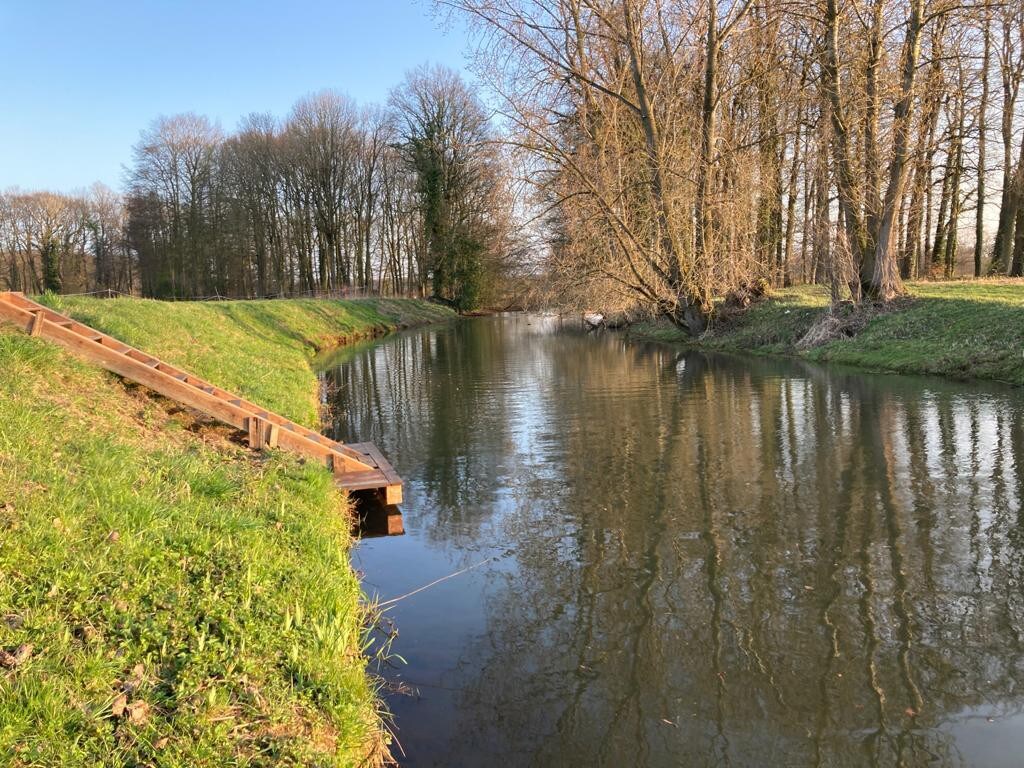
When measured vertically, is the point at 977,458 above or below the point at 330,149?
below

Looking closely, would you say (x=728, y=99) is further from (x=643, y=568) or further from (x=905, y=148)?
(x=643, y=568)

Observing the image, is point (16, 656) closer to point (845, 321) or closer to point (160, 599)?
point (160, 599)

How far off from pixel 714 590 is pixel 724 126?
19.6 metres

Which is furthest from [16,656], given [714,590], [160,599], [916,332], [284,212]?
[284,212]

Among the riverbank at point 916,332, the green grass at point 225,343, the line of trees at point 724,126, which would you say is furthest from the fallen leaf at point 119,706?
the line of trees at point 724,126

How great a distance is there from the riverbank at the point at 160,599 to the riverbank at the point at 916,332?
13389mm

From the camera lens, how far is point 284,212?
2044 inches

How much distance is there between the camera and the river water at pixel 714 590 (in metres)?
3.63

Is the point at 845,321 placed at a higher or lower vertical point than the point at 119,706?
higher

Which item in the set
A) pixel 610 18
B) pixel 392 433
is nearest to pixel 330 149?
pixel 610 18

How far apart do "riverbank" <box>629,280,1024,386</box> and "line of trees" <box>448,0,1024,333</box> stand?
1498 mm

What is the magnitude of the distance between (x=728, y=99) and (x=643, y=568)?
65.1 feet

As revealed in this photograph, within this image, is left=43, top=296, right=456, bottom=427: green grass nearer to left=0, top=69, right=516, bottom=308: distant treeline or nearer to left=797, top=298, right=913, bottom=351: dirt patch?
left=797, top=298, right=913, bottom=351: dirt patch

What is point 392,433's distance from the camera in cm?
1173
